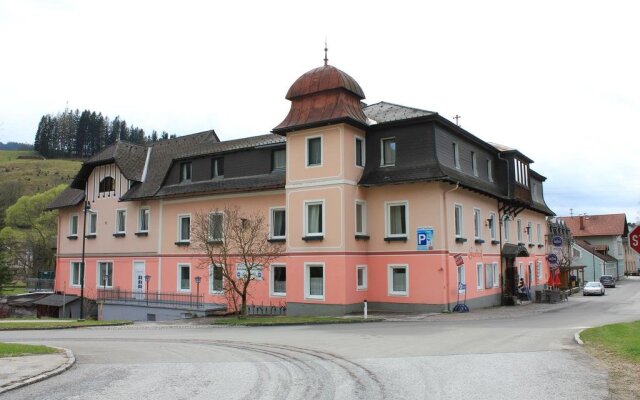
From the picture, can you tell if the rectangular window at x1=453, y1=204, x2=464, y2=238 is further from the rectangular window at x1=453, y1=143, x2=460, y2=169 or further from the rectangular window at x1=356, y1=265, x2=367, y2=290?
the rectangular window at x1=356, y1=265, x2=367, y2=290

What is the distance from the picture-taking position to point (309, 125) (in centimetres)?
2714

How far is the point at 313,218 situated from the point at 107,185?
750 inches

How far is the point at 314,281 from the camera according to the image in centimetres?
2722

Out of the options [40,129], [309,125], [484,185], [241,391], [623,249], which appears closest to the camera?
[241,391]

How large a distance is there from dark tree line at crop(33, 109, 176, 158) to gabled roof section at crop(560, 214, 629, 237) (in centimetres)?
10669

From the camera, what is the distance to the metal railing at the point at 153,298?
108ft

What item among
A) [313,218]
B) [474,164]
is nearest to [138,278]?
[313,218]

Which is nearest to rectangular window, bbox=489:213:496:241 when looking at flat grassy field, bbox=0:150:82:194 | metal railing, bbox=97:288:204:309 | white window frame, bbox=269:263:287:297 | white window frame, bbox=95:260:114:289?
white window frame, bbox=269:263:287:297

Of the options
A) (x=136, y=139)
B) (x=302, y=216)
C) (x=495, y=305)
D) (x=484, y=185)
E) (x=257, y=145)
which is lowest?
(x=495, y=305)

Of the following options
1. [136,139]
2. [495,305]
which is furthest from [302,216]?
[136,139]

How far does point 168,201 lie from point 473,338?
24.4 meters

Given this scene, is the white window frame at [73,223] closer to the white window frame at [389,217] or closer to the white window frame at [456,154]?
the white window frame at [389,217]

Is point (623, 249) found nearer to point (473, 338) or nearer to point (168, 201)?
point (168, 201)

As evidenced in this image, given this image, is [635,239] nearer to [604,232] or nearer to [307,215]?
[307,215]
